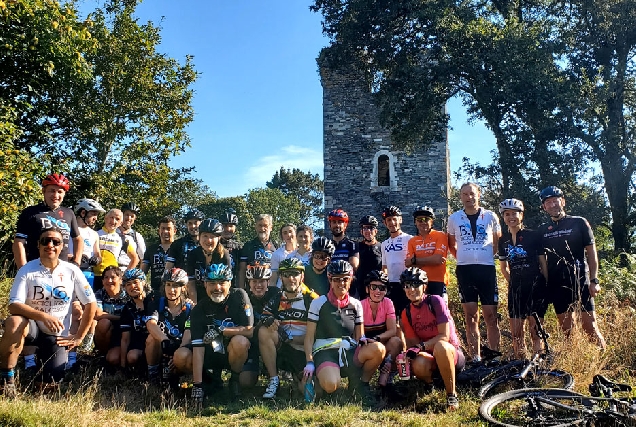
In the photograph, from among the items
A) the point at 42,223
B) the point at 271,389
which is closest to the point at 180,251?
the point at 42,223

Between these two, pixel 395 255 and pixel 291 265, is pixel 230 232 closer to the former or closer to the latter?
pixel 291 265

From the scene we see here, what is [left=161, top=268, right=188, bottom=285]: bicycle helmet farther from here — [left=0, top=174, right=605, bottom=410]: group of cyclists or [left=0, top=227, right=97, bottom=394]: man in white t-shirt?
[left=0, top=227, right=97, bottom=394]: man in white t-shirt

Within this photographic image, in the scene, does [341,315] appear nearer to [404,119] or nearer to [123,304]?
[123,304]

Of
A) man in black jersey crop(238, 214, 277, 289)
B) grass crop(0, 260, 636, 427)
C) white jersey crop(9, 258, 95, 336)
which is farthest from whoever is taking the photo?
man in black jersey crop(238, 214, 277, 289)

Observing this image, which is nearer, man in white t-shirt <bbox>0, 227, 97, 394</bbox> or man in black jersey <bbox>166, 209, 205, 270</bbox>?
man in white t-shirt <bbox>0, 227, 97, 394</bbox>

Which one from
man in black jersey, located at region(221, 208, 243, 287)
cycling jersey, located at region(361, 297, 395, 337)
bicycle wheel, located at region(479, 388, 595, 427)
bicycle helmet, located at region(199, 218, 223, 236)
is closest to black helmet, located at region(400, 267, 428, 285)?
cycling jersey, located at region(361, 297, 395, 337)

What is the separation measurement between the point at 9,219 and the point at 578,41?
15.7m

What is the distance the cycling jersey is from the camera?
16.0ft

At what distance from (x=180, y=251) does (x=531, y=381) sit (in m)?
4.11

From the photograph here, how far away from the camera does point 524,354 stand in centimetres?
514

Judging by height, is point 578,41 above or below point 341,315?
above

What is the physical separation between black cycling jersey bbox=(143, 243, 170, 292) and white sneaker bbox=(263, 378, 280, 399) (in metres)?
2.27

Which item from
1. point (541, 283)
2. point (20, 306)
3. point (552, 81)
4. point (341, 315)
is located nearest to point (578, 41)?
point (552, 81)

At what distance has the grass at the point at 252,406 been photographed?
3750 mm
